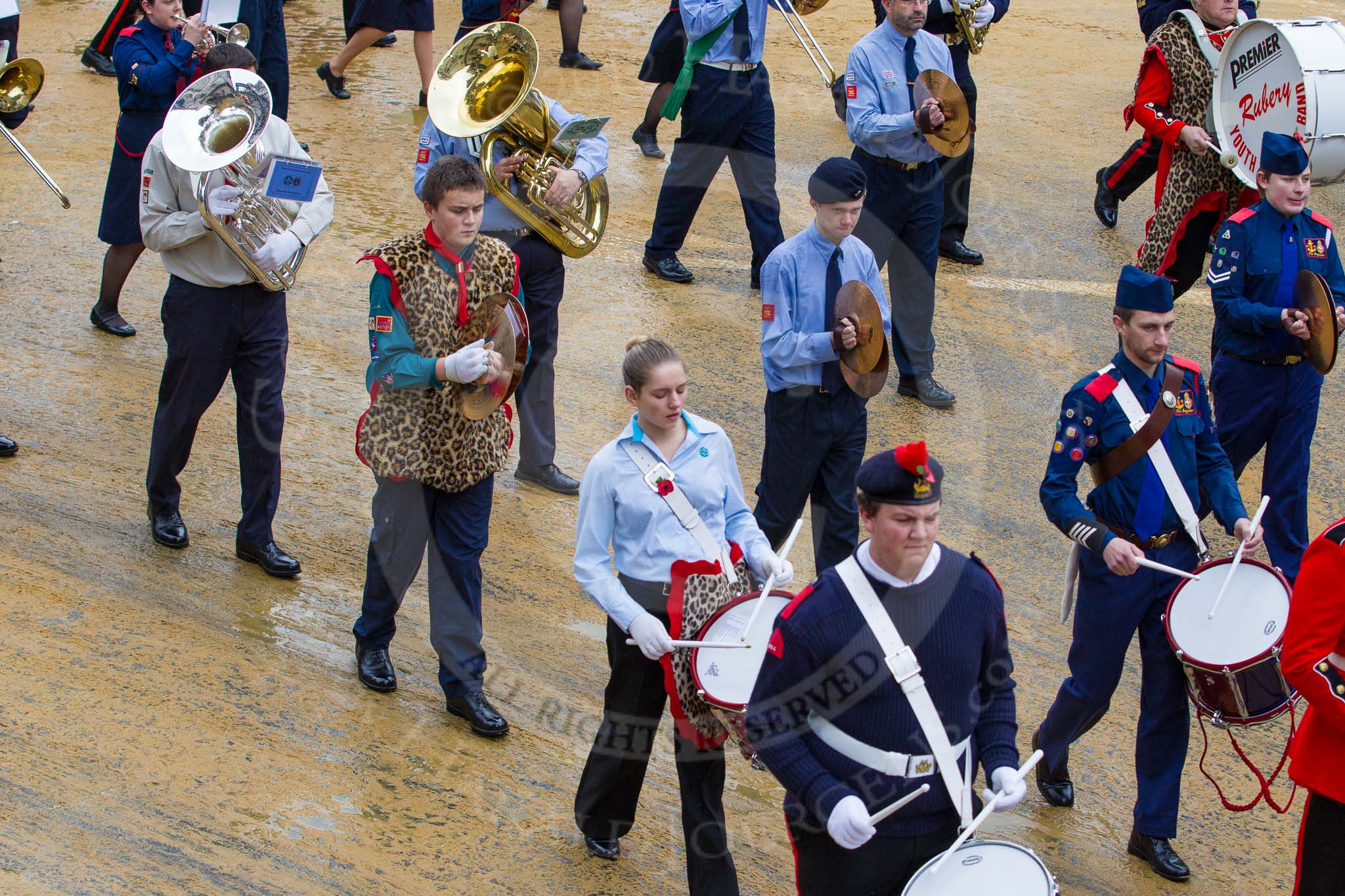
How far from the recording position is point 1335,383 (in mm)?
8148

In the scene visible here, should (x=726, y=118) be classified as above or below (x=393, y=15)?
above

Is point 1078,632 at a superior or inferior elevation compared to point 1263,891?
superior

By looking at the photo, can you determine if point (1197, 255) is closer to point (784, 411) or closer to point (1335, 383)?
point (1335, 383)

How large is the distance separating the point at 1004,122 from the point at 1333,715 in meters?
8.44

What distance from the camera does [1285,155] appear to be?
584cm

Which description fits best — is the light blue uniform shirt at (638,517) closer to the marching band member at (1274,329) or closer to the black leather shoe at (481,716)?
the black leather shoe at (481,716)

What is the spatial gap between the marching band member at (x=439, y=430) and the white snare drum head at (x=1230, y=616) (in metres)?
2.38

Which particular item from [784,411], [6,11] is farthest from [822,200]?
[6,11]

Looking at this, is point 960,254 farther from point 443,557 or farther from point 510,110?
point 443,557

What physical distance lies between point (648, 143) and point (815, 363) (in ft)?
16.6

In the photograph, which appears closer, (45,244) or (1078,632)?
(1078,632)

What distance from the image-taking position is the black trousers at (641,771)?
4.27 meters

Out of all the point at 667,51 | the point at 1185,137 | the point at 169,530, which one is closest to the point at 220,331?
the point at 169,530

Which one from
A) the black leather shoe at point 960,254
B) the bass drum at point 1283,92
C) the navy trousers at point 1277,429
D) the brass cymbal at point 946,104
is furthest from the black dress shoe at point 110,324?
the bass drum at point 1283,92
